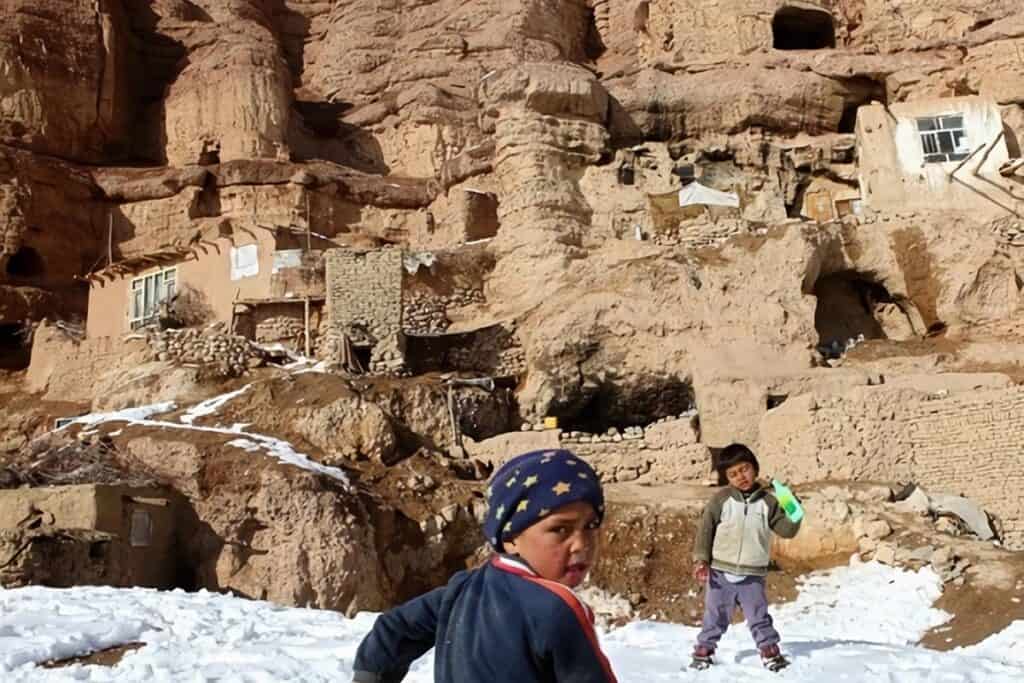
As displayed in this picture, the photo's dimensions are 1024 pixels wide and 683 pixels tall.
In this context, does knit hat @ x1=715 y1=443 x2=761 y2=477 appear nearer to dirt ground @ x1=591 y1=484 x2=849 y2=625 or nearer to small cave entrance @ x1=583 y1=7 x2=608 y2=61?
dirt ground @ x1=591 y1=484 x2=849 y2=625

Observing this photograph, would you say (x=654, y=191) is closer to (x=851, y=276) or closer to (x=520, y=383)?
(x=851, y=276)

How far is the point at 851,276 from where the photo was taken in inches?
915

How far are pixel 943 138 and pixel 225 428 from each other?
19.2 meters

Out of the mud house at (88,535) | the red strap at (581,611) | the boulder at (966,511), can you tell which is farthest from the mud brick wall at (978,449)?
the red strap at (581,611)

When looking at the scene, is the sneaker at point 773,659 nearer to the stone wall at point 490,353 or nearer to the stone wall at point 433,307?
the stone wall at point 490,353

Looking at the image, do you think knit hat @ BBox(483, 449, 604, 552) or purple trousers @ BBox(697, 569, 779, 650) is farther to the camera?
purple trousers @ BBox(697, 569, 779, 650)

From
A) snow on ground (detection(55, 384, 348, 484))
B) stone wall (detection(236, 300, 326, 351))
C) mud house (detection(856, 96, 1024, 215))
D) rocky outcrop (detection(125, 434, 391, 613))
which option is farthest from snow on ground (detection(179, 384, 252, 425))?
mud house (detection(856, 96, 1024, 215))

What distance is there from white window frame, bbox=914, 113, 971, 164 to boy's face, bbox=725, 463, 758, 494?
21507mm

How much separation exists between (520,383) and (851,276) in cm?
843

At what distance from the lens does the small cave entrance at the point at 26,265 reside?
3209 centimetres

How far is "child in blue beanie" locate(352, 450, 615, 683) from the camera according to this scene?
2352 mm

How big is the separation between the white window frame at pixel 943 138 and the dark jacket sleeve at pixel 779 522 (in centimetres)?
2149

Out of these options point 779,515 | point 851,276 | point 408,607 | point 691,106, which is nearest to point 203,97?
point 691,106

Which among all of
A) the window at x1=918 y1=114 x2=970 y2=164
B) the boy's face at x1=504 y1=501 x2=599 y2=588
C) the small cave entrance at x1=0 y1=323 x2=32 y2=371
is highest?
the window at x1=918 y1=114 x2=970 y2=164
